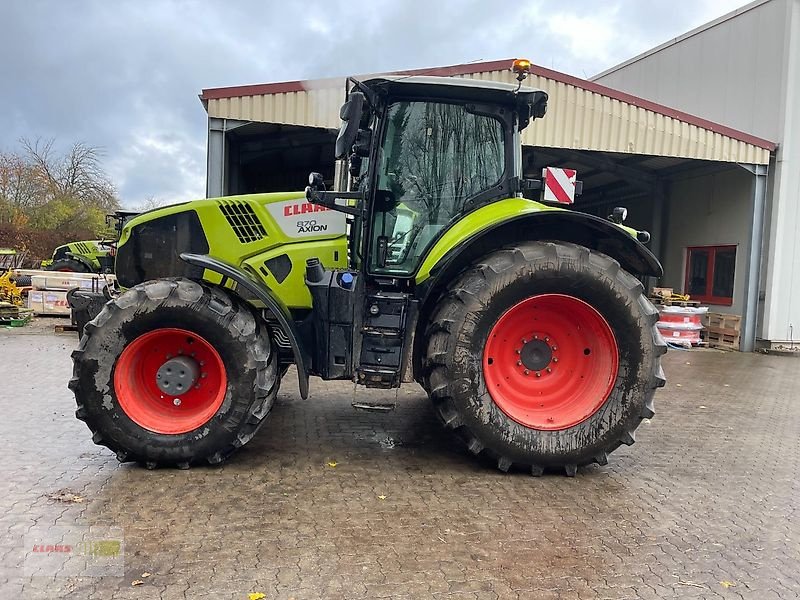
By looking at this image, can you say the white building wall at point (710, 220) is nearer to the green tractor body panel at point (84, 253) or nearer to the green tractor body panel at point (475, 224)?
the green tractor body panel at point (475, 224)

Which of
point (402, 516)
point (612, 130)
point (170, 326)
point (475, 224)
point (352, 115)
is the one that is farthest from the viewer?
point (612, 130)

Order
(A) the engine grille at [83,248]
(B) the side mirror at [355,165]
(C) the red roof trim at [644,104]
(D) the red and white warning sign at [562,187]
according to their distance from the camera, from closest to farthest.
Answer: (B) the side mirror at [355,165] → (D) the red and white warning sign at [562,187] → (C) the red roof trim at [644,104] → (A) the engine grille at [83,248]

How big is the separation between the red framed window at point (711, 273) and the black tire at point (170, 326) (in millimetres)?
12683

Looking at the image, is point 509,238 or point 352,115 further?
point 509,238

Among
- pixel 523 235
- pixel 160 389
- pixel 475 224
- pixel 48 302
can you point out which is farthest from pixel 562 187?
pixel 48 302

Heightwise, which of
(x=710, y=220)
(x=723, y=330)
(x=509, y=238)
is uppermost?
(x=710, y=220)

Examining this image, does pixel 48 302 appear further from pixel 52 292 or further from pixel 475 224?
pixel 475 224

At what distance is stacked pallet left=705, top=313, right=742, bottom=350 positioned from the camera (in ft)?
42.5

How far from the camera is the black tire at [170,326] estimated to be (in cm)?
407

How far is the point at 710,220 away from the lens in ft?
47.5

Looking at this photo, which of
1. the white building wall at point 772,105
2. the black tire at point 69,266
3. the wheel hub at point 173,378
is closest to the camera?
the wheel hub at point 173,378

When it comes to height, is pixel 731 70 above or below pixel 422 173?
above

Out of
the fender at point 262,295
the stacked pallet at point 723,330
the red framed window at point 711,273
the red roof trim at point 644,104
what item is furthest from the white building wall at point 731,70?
the fender at point 262,295

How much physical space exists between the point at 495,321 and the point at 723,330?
11040mm
